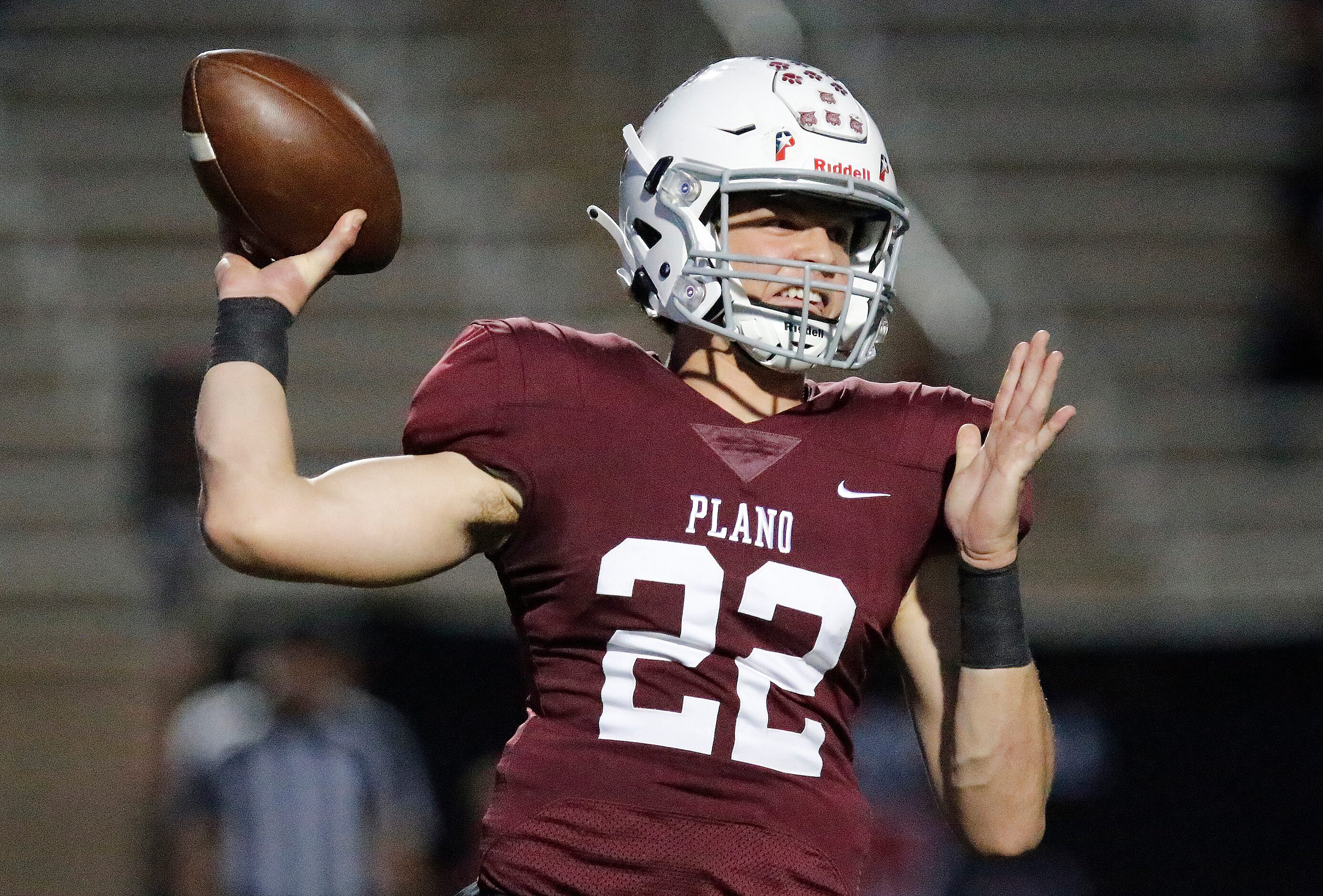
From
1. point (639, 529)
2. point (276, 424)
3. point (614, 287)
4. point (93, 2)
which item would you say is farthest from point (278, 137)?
point (93, 2)

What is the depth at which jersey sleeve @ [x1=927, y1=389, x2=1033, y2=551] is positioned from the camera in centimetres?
198

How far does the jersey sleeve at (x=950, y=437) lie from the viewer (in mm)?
1977

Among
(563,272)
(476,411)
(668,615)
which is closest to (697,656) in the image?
(668,615)

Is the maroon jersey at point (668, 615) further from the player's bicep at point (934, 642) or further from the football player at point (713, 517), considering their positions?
the player's bicep at point (934, 642)

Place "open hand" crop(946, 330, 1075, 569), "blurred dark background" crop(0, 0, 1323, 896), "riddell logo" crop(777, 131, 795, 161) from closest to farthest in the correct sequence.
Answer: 1. "open hand" crop(946, 330, 1075, 569)
2. "riddell logo" crop(777, 131, 795, 161)
3. "blurred dark background" crop(0, 0, 1323, 896)

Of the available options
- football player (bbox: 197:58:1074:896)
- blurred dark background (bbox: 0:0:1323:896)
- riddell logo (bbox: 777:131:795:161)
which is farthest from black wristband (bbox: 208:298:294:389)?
blurred dark background (bbox: 0:0:1323:896)

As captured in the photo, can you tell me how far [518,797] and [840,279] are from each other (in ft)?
2.39

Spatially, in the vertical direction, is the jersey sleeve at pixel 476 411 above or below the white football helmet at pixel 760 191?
below

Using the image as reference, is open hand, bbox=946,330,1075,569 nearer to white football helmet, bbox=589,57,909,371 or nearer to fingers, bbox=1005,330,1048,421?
fingers, bbox=1005,330,1048,421

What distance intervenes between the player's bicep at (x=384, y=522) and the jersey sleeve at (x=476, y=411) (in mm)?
20

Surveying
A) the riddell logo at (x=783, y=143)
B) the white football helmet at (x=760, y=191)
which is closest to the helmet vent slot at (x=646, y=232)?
the white football helmet at (x=760, y=191)

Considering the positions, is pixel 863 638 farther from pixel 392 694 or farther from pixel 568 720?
pixel 392 694

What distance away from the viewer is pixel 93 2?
20.5 feet

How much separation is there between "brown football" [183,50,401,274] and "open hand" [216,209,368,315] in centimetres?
2
